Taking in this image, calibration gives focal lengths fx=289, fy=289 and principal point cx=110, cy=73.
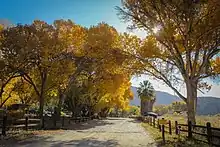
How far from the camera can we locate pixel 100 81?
42.9 m

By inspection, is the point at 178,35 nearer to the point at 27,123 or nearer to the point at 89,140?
the point at 89,140

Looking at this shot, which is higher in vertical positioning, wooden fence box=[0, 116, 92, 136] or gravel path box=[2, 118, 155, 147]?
wooden fence box=[0, 116, 92, 136]

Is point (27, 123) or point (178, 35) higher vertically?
point (178, 35)

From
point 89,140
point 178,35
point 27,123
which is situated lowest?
point 89,140

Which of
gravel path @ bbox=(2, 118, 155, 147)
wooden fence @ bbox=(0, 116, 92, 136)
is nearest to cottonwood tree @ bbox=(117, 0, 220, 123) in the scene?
gravel path @ bbox=(2, 118, 155, 147)

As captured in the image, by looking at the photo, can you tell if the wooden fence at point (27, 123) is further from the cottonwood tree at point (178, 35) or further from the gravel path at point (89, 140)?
the cottonwood tree at point (178, 35)

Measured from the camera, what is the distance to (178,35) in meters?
19.9

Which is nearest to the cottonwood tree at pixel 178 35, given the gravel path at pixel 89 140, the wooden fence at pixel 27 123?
the gravel path at pixel 89 140

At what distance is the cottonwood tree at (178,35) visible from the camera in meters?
17.2

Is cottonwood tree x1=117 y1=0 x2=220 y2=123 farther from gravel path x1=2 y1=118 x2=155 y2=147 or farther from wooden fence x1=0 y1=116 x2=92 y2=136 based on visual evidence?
wooden fence x1=0 y1=116 x2=92 y2=136

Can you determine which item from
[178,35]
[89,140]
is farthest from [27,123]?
[178,35]

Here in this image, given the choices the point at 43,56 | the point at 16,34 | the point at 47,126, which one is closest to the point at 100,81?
the point at 47,126

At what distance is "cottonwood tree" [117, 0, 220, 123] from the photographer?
679 inches

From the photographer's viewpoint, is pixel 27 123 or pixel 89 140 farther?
pixel 27 123
